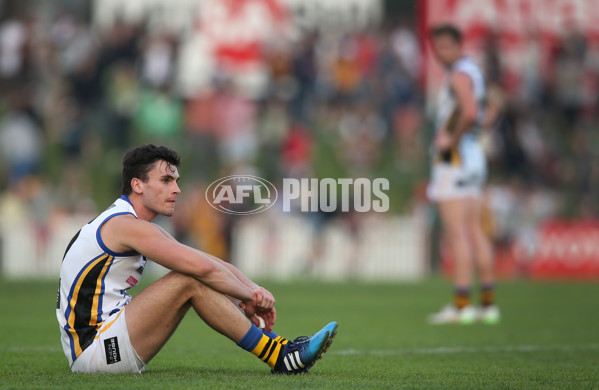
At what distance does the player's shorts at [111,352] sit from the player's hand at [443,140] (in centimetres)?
579

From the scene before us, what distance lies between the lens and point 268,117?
21.4 meters

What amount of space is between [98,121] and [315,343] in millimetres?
15624

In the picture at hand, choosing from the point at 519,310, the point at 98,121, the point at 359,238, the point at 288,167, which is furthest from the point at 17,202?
the point at 519,310

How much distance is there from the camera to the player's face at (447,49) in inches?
422

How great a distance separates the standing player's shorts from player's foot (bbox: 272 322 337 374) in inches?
206

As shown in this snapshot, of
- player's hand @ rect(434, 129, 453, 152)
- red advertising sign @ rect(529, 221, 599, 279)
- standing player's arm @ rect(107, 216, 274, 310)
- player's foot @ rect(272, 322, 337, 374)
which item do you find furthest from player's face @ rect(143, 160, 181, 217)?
red advertising sign @ rect(529, 221, 599, 279)

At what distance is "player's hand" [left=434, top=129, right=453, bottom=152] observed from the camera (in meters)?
10.8

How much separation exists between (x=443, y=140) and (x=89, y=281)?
19.6 feet

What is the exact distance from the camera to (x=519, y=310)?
40.4ft

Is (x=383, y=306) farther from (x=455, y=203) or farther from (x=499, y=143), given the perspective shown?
(x=499, y=143)

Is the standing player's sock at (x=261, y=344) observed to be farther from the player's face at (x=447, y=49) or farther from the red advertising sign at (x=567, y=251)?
the red advertising sign at (x=567, y=251)

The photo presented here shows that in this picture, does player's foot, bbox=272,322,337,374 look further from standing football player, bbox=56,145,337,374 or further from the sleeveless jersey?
the sleeveless jersey

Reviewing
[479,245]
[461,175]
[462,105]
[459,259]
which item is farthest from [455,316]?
[462,105]

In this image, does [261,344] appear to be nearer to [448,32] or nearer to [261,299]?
[261,299]
